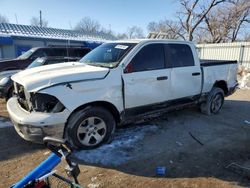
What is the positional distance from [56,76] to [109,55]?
1404 mm

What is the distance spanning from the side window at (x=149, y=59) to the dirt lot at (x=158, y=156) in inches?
55.8

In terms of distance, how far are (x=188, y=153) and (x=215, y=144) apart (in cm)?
79

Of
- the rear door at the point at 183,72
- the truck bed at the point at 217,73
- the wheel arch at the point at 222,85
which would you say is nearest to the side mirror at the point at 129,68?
the rear door at the point at 183,72

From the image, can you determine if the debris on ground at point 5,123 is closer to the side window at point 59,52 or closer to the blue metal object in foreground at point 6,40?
the side window at point 59,52

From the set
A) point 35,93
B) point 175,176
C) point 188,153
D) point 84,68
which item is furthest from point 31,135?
point 188,153

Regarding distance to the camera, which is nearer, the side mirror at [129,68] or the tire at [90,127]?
the tire at [90,127]

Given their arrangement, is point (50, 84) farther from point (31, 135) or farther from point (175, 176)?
point (175, 176)

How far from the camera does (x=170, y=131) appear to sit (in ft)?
17.8

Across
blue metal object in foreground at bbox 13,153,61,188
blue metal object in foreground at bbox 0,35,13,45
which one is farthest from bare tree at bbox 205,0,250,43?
blue metal object in foreground at bbox 13,153,61,188

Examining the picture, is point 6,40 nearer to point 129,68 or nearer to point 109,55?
point 109,55

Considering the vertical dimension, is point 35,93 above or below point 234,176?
above

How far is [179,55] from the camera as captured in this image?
560 cm

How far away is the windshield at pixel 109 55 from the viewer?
4668 millimetres

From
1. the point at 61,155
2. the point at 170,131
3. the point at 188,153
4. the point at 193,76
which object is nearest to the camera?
the point at 61,155
